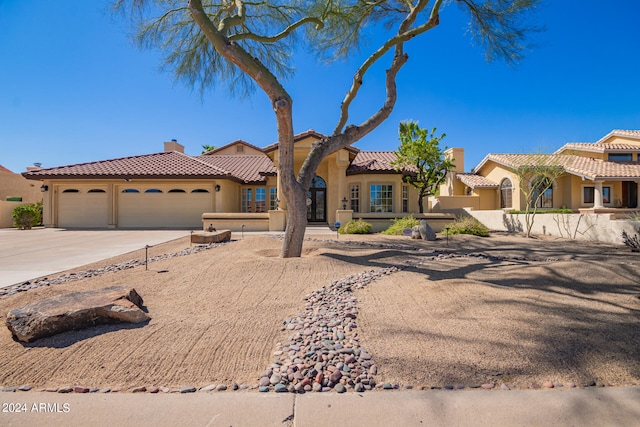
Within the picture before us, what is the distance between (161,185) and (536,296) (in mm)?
19277

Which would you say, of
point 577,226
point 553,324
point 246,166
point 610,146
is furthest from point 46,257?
point 610,146

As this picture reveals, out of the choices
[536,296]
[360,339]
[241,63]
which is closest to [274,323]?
[360,339]

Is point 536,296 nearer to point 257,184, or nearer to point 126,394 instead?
point 126,394

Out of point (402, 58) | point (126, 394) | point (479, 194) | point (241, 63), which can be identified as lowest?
point (126, 394)

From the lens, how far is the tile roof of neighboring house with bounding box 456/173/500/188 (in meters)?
24.0

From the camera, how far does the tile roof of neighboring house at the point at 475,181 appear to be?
2395 cm

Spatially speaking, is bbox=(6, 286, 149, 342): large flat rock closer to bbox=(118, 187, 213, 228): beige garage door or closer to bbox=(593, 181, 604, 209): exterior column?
bbox=(118, 187, 213, 228): beige garage door

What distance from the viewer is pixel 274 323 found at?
12.0 ft

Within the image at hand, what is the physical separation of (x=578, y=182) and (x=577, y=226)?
11.2 m

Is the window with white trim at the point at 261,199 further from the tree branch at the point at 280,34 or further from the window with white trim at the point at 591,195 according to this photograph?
the window with white trim at the point at 591,195

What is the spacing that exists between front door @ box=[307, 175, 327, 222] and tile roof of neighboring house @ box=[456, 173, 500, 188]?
13.0 metres

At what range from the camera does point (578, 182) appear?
68.3 feet

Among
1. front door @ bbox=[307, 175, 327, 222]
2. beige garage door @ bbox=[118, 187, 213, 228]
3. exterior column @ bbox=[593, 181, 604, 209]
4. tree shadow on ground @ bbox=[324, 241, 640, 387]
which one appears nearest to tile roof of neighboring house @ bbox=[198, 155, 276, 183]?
beige garage door @ bbox=[118, 187, 213, 228]

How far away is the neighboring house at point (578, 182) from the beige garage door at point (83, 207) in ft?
73.2
